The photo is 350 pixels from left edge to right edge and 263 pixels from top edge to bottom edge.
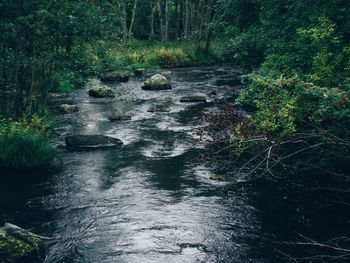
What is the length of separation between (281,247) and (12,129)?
364 inches

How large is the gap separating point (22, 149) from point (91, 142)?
10.6ft

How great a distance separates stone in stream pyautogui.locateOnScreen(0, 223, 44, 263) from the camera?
820cm

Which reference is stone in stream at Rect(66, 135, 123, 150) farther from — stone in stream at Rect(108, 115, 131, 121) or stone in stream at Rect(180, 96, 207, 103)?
stone in stream at Rect(180, 96, 207, 103)

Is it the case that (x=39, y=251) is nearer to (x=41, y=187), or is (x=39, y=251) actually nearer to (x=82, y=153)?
(x=41, y=187)

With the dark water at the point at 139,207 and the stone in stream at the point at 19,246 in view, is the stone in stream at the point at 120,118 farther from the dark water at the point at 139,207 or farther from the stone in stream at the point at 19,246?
the stone in stream at the point at 19,246

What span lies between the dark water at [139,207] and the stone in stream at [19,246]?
421mm

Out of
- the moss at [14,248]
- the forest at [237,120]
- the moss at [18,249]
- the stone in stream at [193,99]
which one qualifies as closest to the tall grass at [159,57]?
the stone in stream at [193,99]

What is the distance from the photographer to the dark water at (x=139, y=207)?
9.25 meters

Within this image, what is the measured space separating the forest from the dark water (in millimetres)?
111

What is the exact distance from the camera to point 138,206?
11.4 m

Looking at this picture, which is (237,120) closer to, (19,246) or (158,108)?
(158,108)

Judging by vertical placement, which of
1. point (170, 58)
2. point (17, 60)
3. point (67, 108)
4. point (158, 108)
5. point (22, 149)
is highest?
point (17, 60)

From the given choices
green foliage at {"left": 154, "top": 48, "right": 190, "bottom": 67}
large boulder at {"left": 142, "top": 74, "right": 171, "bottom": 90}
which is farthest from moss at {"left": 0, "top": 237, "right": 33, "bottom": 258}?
green foliage at {"left": 154, "top": 48, "right": 190, "bottom": 67}

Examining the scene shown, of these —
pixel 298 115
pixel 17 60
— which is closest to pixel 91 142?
pixel 17 60
